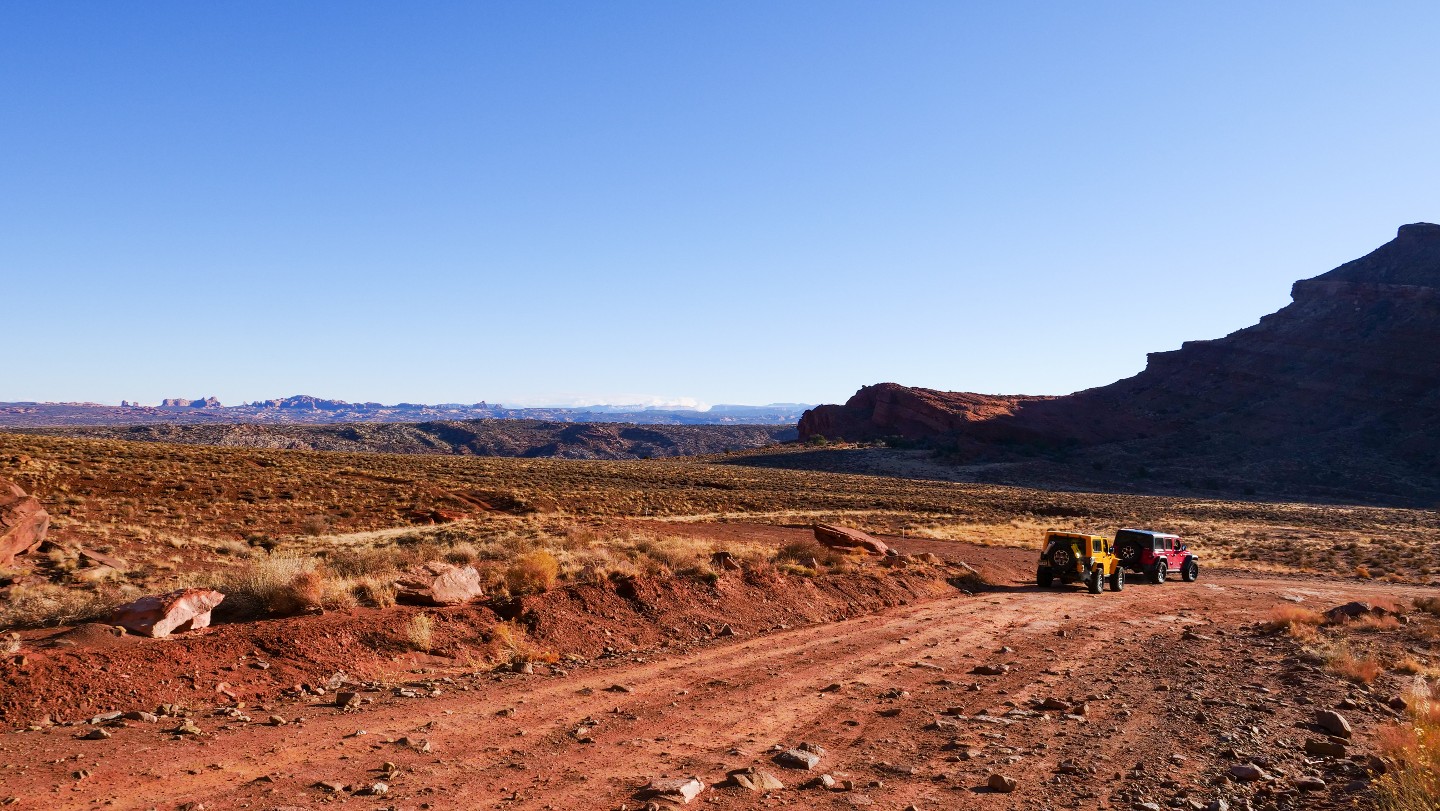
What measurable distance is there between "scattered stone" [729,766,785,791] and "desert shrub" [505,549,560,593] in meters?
7.51

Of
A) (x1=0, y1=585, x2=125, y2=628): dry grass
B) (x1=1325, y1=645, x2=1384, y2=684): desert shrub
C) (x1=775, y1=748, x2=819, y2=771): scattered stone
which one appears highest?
(x1=0, y1=585, x2=125, y2=628): dry grass

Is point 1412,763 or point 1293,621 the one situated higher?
point 1412,763

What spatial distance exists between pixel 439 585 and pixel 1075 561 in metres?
16.8

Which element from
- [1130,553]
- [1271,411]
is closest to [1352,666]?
[1130,553]

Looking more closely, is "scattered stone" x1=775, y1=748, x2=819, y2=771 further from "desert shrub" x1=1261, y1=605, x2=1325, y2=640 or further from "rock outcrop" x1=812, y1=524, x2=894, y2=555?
"rock outcrop" x1=812, y1=524, x2=894, y2=555

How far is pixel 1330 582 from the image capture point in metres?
26.6

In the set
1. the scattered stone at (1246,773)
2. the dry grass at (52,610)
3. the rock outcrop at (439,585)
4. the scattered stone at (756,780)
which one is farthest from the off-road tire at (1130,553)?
the dry grass at (52,610)

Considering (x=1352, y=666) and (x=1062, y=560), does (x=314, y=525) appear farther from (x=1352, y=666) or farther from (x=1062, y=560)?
(x=1352, y=666)

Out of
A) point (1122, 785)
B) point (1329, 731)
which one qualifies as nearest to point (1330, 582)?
point (1329, 731)

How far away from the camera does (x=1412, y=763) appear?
6.26 metres

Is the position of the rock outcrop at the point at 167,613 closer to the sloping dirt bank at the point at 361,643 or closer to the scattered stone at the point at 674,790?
the sloping dirt bank at the point at 361,643

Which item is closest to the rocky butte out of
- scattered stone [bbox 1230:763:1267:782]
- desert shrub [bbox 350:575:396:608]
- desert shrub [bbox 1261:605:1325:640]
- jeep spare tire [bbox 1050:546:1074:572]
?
jeep spare tire [bbox 1050:546:1074:572]

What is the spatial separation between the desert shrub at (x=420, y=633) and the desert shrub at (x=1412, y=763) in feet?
33.4

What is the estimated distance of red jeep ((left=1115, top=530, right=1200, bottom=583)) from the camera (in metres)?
25.2
